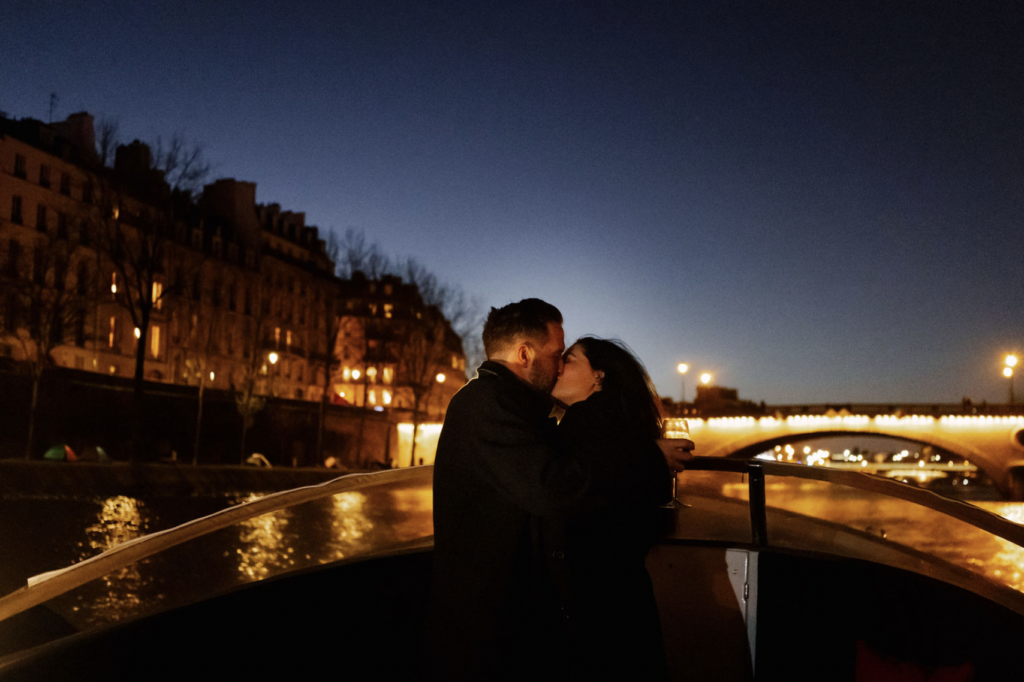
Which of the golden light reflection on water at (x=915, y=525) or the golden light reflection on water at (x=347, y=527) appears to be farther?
the golden light reflection on water at (x=347, y=527)

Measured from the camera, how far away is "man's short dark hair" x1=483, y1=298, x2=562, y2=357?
266cm

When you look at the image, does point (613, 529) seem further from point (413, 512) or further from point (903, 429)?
point (903, 429)

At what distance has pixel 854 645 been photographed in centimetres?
409

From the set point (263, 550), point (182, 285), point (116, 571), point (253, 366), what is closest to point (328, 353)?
point (253, 366)

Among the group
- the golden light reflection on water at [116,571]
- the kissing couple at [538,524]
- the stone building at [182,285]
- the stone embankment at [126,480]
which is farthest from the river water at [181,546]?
the stone building at [182,285]

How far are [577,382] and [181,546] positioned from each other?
34.0ft

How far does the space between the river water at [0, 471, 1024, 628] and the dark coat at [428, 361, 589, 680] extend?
1.40m

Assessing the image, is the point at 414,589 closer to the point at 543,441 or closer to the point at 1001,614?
the point at 543,441

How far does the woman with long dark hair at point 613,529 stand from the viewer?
2426 mm

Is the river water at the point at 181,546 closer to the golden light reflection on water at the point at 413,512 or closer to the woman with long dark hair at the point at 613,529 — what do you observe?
the golden light reflection on water at the point at 413,512

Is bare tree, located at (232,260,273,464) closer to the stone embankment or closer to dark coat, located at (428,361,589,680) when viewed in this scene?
the stone embankment

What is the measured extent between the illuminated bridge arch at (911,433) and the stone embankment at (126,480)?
40843 mm

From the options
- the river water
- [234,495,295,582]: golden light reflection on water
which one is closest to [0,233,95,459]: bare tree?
the river water

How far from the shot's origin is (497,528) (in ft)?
8.17
